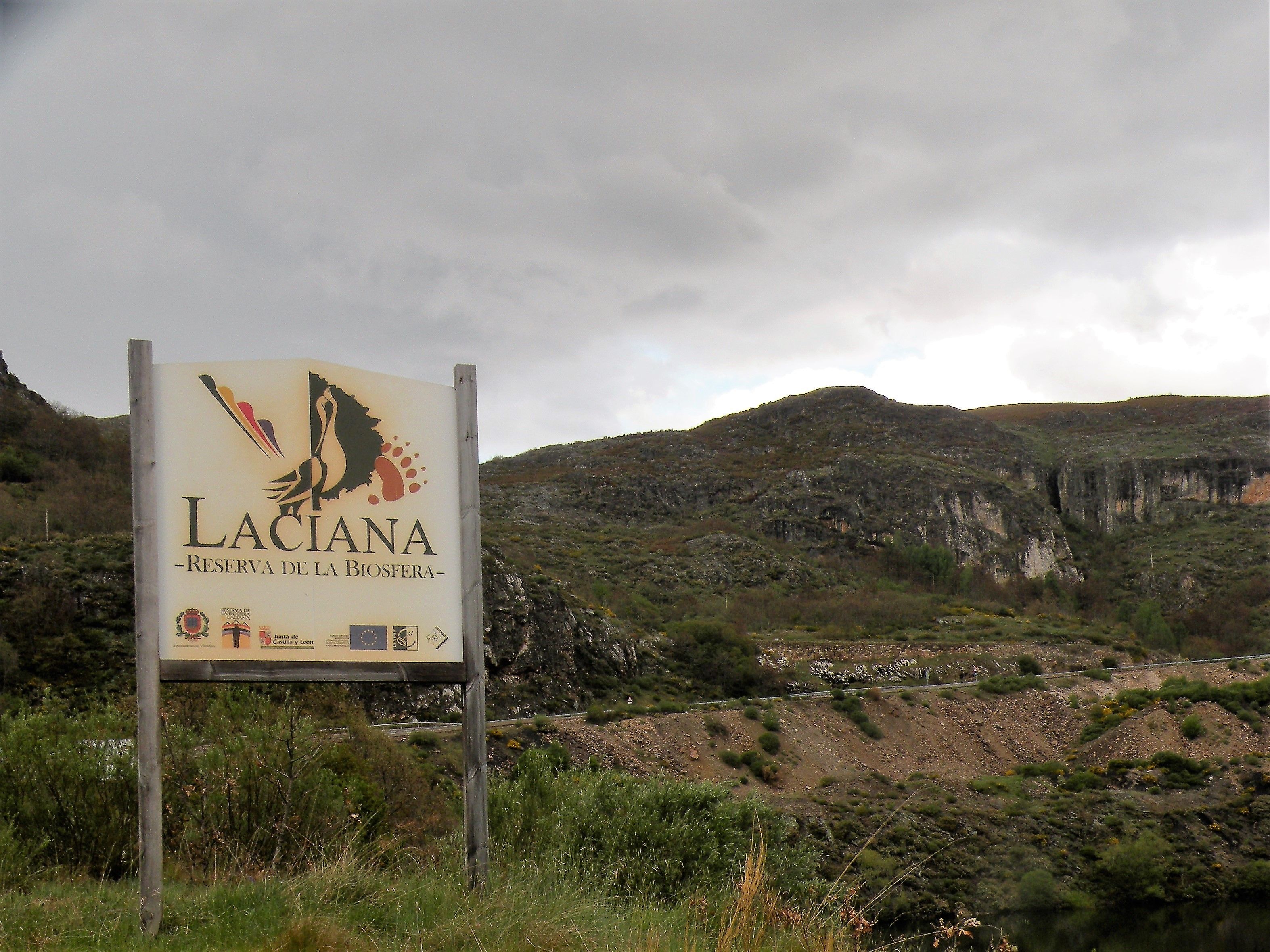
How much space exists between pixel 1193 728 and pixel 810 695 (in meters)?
14.6

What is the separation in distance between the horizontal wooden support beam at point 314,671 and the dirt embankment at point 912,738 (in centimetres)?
2552

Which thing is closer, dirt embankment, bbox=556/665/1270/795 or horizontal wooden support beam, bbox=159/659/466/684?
horizontal wooden support beam, bbox=159/659/466/684

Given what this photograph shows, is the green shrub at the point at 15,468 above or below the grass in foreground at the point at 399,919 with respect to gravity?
above

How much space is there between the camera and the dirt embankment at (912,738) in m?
34.1

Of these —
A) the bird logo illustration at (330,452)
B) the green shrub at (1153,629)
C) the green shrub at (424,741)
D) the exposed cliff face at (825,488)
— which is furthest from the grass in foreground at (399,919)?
the exposed cliff face at (825,488)

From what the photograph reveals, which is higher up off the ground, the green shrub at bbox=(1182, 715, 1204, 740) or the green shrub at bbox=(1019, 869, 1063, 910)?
the green shrub at bbox=(1182, 715, 1204, 740)

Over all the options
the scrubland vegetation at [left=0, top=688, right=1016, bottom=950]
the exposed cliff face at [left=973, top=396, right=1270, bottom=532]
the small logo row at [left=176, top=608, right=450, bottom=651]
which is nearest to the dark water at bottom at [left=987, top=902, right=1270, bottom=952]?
the scrubland vegetation at [left=0, top=688, right=1016, bottom=950]

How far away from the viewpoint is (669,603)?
73.8m

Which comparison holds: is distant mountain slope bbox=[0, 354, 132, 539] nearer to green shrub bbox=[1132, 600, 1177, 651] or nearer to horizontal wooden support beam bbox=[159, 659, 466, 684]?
horizontal wooden support beam bbox=[159, 659, 466, 684]

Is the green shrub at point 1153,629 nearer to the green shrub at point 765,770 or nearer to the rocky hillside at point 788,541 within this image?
the rocky hillside at point 788,541

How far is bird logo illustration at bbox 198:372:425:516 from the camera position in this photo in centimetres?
683

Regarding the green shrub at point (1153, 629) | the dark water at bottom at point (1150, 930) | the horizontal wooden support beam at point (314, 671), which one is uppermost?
the horizontal wooden support beam at point (314, 671)

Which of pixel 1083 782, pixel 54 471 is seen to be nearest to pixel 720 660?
pixel 1083 782

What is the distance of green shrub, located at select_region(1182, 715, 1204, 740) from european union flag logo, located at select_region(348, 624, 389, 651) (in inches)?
1659
